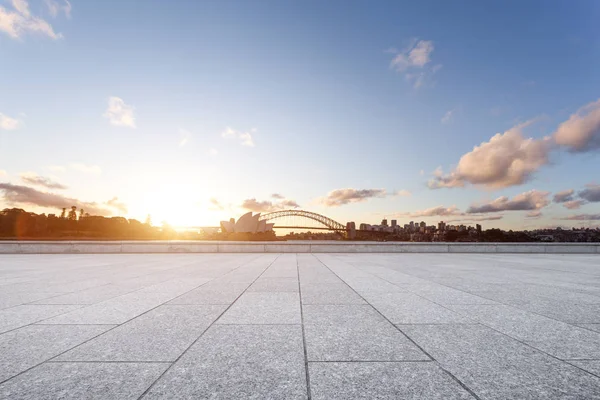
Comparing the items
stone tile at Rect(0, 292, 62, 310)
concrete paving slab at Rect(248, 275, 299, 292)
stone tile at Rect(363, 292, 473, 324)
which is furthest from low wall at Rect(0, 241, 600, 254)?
stone tile at Rect(363, 292, 473, 324)

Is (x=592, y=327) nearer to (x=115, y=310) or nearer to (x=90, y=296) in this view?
(x=115, y=310)

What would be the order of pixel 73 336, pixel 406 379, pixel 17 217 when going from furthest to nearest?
pixel 17 217, pixel 73 336, pixel 406 379

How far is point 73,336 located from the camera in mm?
4957

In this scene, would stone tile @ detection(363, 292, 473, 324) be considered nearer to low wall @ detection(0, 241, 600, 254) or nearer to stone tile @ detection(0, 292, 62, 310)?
stone tile @ detection(0, 292, 62, 310)

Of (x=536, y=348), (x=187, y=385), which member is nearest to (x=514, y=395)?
(x=536, y=348)

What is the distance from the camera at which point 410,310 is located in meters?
6.68

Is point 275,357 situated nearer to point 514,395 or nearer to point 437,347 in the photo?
point 437,347

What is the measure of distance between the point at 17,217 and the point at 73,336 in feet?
628

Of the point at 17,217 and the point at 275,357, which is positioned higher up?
the point at 17,217

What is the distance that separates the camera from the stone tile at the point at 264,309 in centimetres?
585

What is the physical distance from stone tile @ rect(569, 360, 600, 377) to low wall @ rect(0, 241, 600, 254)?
22684 millimetres

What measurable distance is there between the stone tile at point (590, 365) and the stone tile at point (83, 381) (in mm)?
4720

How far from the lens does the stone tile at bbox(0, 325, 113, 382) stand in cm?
388

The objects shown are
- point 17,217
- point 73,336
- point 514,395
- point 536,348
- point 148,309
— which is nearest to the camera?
point 514,395
